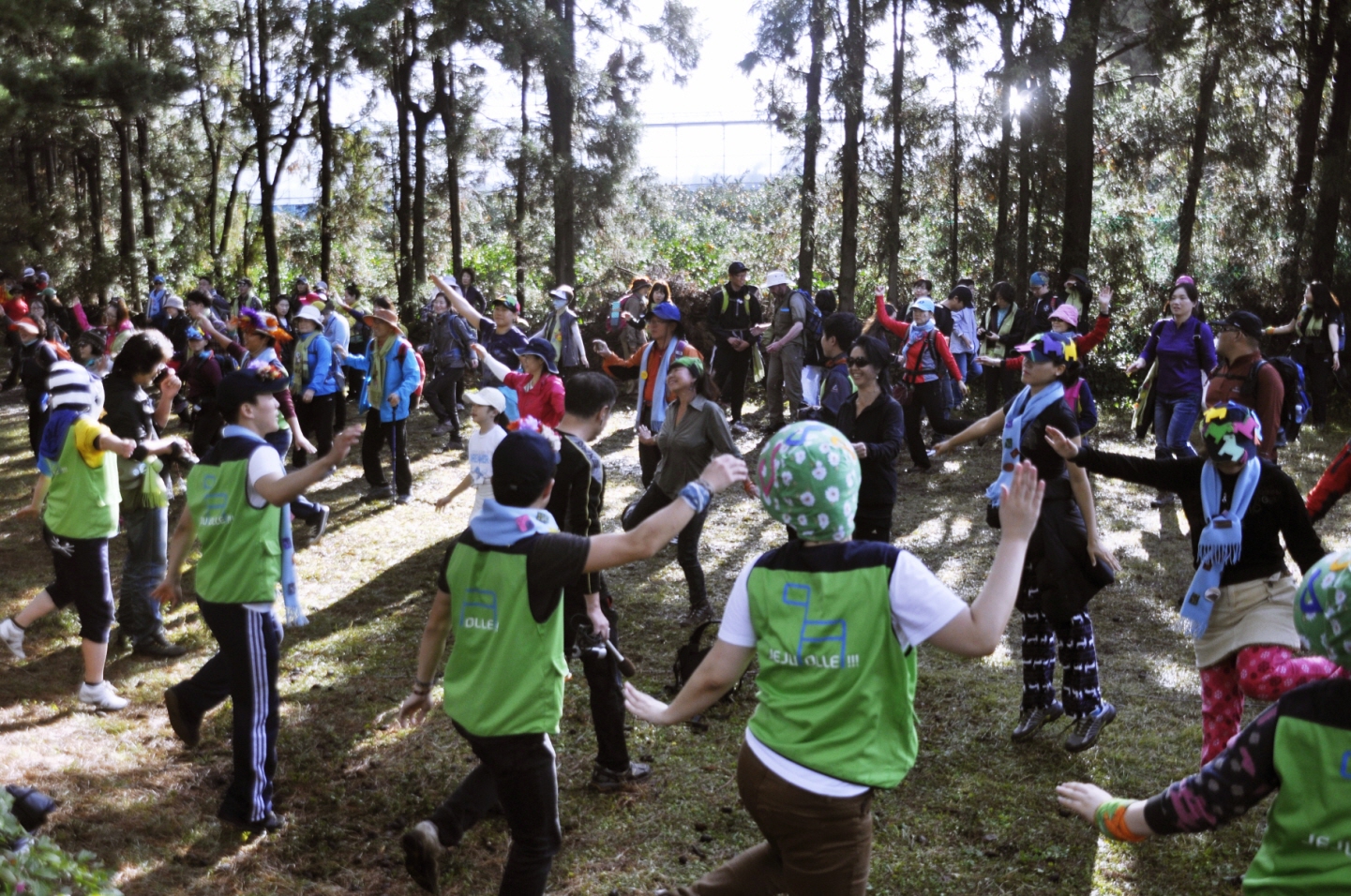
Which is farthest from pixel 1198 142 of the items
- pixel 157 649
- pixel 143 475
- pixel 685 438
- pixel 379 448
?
pixel 157 649

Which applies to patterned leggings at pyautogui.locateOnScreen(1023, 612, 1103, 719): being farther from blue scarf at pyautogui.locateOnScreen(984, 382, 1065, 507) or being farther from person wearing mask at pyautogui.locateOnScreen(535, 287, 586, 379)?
Result: person wearing mask at pyautogui.locateOnScreen(535, 287, 586, 379)

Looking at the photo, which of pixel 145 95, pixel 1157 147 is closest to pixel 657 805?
pixel 1157 147

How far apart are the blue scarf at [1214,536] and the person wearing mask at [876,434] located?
2.10 metres

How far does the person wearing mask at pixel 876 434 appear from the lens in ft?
21.3

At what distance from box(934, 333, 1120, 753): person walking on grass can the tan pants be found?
276 centimetres

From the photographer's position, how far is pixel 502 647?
367 cm

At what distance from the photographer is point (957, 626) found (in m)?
2.81

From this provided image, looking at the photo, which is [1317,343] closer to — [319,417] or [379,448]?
[379,448]

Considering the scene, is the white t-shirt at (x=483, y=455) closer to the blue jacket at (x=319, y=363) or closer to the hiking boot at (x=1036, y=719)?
the hiking boot at (x=1036, y=719)

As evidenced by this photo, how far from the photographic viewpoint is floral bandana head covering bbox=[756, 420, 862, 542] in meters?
2.92

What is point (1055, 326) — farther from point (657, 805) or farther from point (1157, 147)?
point (1157, 147)

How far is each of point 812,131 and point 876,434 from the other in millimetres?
11026

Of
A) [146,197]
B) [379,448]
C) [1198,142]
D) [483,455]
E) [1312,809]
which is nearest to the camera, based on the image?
[1312,809]

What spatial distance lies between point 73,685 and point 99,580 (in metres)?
1.04
